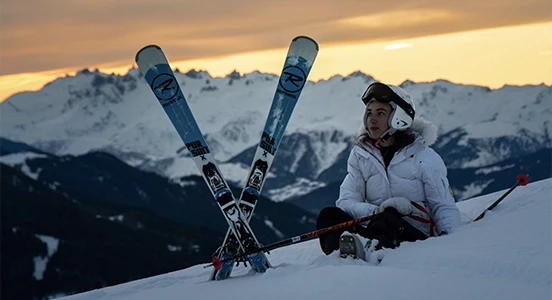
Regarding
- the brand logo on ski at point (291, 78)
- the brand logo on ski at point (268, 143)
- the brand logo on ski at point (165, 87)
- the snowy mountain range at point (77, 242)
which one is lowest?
the snowy mountain range at point (77, 242)

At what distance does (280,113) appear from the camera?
388 inches

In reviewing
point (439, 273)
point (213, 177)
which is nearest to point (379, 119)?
point (213, 177)

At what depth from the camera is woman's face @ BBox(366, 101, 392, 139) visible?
870 centimetres

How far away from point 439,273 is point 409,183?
2.13m

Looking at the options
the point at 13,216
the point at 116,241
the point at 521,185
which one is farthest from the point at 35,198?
the point at 521,185

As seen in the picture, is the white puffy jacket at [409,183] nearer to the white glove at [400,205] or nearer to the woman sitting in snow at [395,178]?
the woman sitting in snow at [395,178]

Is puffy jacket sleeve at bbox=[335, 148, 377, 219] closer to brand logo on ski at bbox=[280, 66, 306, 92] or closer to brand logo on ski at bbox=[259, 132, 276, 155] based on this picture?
brand logo on ski at bbox=[259, 132, 276, 155]

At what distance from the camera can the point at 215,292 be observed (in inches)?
271

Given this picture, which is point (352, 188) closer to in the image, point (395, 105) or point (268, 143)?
point (395, 105)

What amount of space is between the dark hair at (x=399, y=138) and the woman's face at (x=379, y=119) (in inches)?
2.7

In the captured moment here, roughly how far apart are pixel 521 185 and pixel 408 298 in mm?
5075

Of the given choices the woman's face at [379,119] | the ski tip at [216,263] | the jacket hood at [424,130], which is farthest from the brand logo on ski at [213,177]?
the woman's face at [379,119]

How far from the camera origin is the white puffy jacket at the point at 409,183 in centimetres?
848

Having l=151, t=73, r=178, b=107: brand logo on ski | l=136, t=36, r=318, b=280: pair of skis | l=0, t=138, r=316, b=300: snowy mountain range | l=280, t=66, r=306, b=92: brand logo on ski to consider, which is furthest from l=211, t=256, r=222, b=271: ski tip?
l=0, t=138, r=316, b=300: snowy mountain range
